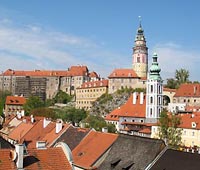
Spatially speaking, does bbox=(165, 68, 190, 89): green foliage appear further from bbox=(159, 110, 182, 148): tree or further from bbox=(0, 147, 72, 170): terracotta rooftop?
bbox=(0, 147, 72, 170): terracotta rooftop

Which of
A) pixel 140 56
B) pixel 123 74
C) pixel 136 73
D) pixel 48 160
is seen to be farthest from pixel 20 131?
pixel 140 56

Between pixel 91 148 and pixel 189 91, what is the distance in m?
76.4

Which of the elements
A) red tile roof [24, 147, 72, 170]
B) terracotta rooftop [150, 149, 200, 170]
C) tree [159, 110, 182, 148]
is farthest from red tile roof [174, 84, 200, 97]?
red tile roof [24, 147, 72, 170]

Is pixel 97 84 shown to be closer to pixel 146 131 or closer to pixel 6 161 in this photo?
pixel 146 131

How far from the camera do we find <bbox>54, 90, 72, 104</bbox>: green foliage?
140m

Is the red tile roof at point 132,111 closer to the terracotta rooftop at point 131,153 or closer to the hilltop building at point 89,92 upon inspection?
the hilltop building at point 89,92

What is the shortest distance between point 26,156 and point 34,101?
3647 inches

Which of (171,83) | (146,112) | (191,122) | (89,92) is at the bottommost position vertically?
(191,122)

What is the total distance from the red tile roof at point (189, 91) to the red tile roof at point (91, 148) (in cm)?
7303

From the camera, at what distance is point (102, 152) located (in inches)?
1124

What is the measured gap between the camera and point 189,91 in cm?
10312

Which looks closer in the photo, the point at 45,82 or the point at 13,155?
the point at 13,155

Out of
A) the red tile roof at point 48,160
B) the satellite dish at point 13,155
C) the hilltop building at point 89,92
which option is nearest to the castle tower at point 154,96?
the hilltop building at point 89,92

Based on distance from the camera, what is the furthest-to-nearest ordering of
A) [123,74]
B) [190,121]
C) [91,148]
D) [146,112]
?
1. [123,74]
2. [146,112]
3. [190,121]
4. [91,148]
